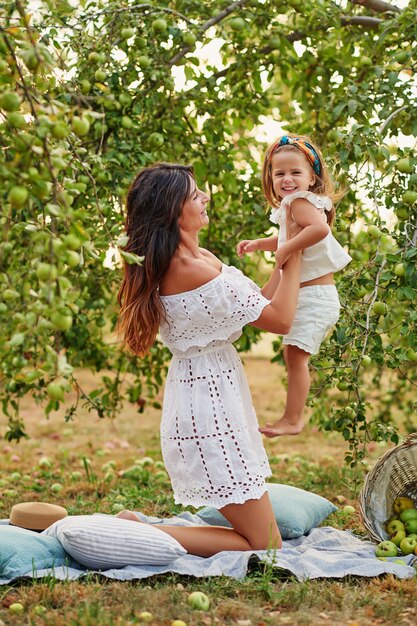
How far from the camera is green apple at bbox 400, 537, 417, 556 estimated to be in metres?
3.10

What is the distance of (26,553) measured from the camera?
2852 millimetres

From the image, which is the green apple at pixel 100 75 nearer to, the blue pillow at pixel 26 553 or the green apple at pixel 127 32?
the green apple at pixel 127 32

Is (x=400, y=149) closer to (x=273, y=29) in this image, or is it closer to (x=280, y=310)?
(x=280, y=310)

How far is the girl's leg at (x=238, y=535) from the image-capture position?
304 centimetres

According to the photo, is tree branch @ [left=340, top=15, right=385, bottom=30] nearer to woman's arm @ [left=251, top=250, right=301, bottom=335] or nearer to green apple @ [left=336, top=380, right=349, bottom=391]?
woman's arm @ [left=251, top=250, right=301, bottom=335]

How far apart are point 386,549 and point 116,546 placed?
3.14 ft

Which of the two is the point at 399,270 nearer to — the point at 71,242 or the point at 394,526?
the point at 394,526

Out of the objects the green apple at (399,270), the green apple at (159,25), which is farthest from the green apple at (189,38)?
the green apple at (399,270)

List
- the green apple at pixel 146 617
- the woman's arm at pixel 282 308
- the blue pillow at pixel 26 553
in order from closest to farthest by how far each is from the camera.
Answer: the green apple at pixel 146 617 → the blue pillow at pixel 26 553 → the woman's arm at pixel 282 308

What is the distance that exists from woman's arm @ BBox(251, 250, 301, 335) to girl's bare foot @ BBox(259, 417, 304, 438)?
13.4 inches

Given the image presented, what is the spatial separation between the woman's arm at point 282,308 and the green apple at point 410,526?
0.91m

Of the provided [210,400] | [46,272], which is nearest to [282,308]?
[210,400]

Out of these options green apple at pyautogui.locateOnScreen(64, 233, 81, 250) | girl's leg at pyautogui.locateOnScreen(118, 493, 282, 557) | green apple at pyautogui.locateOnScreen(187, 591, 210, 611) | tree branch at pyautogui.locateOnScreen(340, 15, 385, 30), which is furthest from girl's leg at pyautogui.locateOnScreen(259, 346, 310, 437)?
tree branch at pyautogui.locateOnScreen(340, 15, 385, 30)

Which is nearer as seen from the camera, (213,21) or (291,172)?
(291,172)
